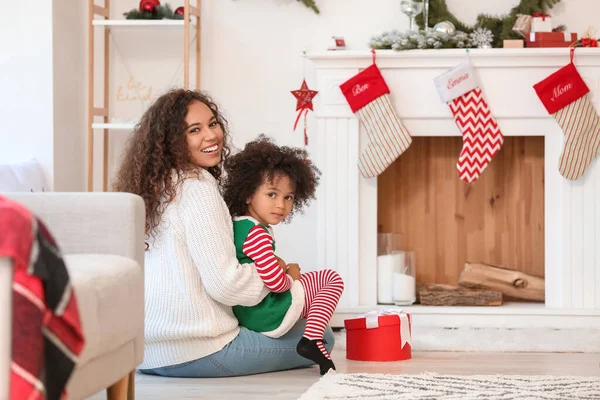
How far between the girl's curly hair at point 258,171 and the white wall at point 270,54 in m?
1.13

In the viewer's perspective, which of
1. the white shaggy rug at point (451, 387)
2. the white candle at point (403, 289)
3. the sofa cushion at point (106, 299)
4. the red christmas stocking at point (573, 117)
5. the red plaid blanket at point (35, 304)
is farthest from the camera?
the white candle at point (403, 289)

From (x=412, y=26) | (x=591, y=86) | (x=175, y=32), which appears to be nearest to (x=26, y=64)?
(x=175, y=32)

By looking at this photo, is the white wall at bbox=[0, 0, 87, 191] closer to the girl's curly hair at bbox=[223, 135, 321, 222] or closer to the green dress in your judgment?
the girl's curly hair at bbox=[223, 135, 321, 222]

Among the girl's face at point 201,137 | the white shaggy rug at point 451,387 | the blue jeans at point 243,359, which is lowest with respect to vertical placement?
the white shaggy rug at point 451,387

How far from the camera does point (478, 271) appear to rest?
373 cm

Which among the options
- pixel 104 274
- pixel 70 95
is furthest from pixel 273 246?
pixel 70 95

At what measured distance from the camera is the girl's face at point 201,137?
2.64 m

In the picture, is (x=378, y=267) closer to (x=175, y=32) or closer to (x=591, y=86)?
(x=591, y=86)

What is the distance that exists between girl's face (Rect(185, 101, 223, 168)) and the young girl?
12 cm

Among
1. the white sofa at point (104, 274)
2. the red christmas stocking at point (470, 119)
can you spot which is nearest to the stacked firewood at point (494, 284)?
the red christmas stocking at point (470, 119)

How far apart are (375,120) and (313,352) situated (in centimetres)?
122

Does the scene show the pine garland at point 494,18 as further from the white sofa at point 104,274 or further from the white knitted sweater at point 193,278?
the white sofa at point 104,274

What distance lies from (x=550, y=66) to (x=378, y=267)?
1053 millimetres

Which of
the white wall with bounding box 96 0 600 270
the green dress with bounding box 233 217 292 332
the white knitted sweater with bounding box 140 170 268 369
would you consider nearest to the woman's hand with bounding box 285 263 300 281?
the green dress with bounding box 233 217 292 332
